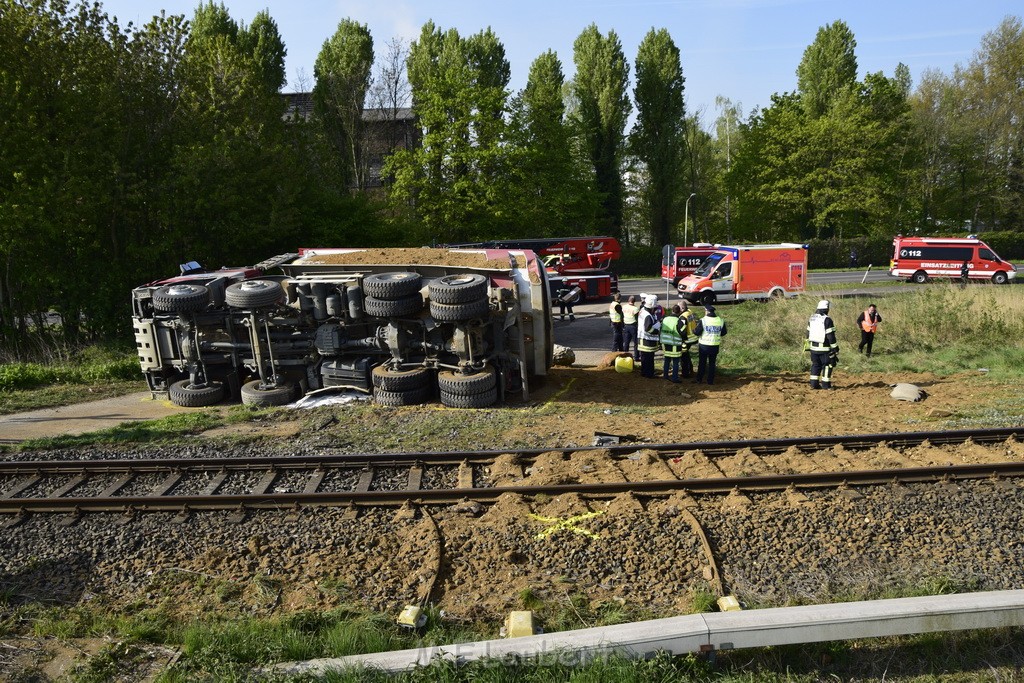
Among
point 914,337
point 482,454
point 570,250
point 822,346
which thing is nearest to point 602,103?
point 570,250

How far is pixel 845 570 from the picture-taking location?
582cm

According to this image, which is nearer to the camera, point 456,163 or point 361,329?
point 361,329

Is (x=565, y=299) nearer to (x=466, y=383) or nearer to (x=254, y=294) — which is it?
(x=466, y=383)

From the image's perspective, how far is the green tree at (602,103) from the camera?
41.4 metres

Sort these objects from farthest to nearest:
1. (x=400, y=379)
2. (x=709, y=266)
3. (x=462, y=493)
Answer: (x=709, y=266), (x=400, y=379), (x=462, y=493)

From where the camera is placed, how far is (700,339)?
42.3ft

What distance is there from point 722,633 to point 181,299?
1013 cm

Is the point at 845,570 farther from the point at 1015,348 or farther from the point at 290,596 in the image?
the point at 1015,348

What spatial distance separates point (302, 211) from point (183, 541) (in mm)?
17029

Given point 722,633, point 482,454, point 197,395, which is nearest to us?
point 722,633

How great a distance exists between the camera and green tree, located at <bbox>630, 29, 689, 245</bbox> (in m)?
41.8

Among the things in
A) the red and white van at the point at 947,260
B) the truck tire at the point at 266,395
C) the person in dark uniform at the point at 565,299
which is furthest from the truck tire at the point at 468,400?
the red and white van at the point at 947,260

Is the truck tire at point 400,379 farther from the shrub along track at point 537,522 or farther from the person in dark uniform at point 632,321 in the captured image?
the person in dark uniform at point 632,321

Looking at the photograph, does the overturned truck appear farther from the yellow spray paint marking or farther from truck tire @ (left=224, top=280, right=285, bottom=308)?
the yellow spray paint marking
